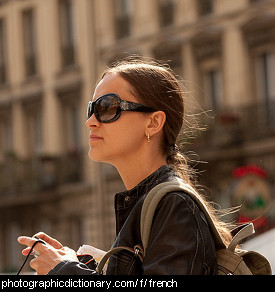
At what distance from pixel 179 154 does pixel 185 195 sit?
17.1 inches

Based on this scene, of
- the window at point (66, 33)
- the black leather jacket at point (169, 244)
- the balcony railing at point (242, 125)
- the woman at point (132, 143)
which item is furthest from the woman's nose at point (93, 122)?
the window at point (66, 33)

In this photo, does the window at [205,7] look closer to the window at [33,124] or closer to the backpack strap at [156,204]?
the window at [33,124]

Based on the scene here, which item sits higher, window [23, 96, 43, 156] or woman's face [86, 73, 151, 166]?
woman's face [86, 73, 151, 166]

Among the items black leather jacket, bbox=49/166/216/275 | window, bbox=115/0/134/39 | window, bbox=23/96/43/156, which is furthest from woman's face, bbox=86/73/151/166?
window, bbox=23/96/43/156

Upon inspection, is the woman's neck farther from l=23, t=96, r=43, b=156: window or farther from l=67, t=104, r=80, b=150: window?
l=23, t=96, r=43, b=156: window

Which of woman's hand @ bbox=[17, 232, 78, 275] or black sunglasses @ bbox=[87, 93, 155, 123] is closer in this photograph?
woman's hand @ bbox=[17, 232, 78, 275]

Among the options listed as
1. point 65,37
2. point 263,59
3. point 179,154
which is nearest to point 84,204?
point 65,37

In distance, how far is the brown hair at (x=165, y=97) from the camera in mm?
2555

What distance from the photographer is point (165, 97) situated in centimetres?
259

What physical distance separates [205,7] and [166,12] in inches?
63.5

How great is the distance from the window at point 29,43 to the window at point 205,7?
774 centimetres

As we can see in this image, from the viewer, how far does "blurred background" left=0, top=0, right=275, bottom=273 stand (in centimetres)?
2164

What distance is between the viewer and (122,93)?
→ 8.45 feet
